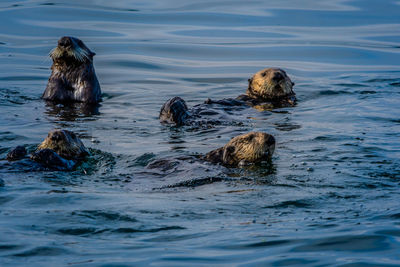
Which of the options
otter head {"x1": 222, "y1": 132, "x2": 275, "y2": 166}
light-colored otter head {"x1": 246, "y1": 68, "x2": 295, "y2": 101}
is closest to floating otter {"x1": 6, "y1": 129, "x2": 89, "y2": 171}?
otter head {"x1": 222, "y1": 132, "x2": 275, "y2": 166}

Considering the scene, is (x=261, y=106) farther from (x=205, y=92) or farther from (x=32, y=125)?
(x=32, y=125)

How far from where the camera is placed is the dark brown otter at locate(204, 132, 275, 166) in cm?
770

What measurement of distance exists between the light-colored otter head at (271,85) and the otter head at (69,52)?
2852 millimetres

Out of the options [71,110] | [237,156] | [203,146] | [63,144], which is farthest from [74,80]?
[237,156]

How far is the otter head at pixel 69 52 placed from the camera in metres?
Answer: 11.0

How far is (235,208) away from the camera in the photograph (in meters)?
6.01

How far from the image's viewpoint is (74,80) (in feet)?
37.4

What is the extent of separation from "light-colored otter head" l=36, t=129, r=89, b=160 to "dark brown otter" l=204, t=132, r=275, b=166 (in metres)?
1.44

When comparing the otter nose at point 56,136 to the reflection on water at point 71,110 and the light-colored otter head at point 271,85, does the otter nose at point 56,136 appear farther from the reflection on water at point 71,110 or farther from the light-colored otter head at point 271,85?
the light-colored otter head at point 271,85

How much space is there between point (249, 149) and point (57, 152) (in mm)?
2070

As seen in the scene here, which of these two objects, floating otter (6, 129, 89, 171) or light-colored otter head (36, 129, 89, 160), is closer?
floating otter (6, 129, 89, 171)

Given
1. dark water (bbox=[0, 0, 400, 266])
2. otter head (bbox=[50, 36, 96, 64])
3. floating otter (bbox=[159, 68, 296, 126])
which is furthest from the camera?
floating otter (bbox=[159, 68, 296, 126])

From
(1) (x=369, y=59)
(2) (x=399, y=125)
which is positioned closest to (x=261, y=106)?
(2) (x=399, y=125)

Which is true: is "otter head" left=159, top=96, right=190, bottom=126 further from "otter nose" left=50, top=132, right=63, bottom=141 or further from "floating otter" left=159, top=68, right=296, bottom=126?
"otter nose" left=50, top=132, right=63, bottom=141
